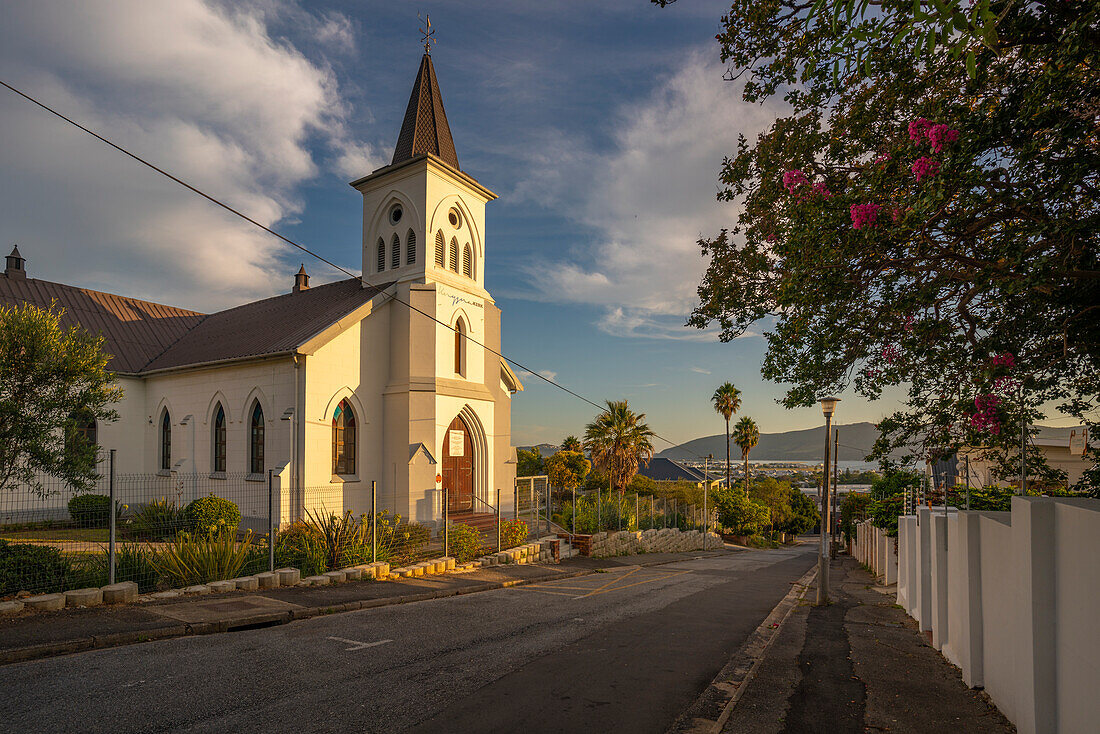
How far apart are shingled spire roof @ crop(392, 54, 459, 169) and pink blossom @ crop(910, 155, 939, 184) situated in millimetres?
20707

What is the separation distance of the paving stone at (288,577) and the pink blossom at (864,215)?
11.7 meters

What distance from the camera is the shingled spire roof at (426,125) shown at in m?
24.3

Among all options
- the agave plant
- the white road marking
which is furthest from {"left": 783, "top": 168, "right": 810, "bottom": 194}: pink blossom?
the agave plant

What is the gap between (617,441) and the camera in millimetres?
38062

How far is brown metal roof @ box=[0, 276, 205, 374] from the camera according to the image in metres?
25.0

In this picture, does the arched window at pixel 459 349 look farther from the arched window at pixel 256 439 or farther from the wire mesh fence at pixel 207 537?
the arched window at pixel 256 439

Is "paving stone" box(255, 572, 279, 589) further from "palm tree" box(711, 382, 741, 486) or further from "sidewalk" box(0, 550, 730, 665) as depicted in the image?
"palm tree" box(711, 382, 741, 486)

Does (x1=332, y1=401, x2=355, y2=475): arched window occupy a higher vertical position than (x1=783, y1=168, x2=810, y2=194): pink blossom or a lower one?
lower

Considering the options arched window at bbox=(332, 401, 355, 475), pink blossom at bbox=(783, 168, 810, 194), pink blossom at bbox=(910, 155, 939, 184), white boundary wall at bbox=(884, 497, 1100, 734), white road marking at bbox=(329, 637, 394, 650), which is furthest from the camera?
arched window at bbox=(332, 401, 355, 475)

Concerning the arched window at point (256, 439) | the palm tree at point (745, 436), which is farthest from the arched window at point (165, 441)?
the palm tree at point (745, 436)

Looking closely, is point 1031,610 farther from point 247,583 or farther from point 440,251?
point 440,251

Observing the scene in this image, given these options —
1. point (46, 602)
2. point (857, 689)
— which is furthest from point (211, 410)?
point (857, 689)

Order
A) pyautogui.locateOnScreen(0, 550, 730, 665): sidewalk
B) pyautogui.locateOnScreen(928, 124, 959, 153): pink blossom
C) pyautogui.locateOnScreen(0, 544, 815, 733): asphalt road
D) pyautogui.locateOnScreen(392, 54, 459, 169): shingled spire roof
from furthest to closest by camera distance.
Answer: pyautogui.locateOnScreen(392, 54, 459, 169): shingled spire roof < pyautogui.locateOnScreen(0, 550, 730, 665): sidewalk < pyautogui.locateOnScreen(0, 544, 815, 733): asphalt road < pyautogui.locateOnScreen(928, 124, 959, 153): pink blossom

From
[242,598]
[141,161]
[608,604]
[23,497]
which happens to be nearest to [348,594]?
Answer: [242,598]
